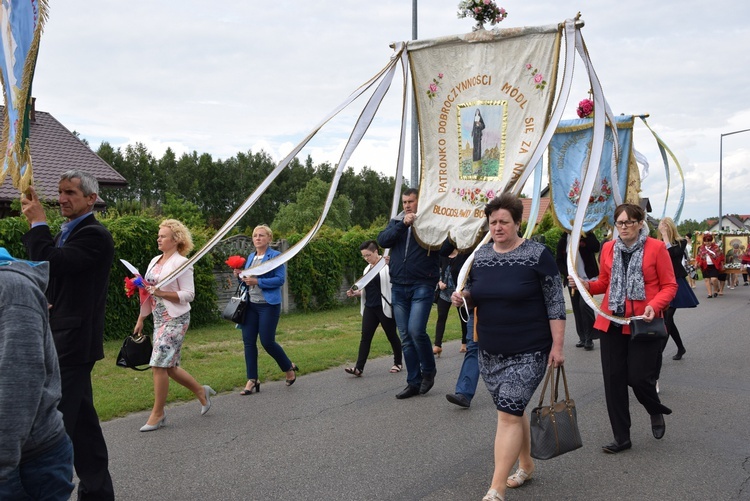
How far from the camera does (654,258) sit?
5.22m

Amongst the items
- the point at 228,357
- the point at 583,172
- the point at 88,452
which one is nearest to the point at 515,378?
the point at 88,452

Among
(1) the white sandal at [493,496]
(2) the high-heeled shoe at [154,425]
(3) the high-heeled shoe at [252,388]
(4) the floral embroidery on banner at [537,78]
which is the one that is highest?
(4) the floral embroidery on banner at [537,78]

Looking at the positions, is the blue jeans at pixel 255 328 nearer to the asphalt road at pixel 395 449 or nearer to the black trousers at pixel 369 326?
the asphalt road at pixel 395 449

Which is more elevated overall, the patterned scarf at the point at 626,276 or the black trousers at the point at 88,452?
the patterned scarf at the point at 626,276

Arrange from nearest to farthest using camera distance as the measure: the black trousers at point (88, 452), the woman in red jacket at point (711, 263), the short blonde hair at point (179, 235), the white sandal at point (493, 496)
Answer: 1. the black trousers at point (88, 452)
2. the white sandal at point (493, 496)
3. the short blonde hair at point (179, 235)
4. the woman in red jacket at point (711, 263)

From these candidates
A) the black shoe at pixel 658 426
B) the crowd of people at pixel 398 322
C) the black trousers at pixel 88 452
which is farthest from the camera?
the black shoe at pixel 658 426

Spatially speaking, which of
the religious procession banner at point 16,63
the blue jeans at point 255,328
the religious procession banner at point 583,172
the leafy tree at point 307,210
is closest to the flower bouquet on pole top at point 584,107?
the religious procession banner at point 583,172

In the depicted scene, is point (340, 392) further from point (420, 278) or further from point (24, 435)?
point (24, 435)

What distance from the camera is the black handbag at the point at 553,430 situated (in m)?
4.31

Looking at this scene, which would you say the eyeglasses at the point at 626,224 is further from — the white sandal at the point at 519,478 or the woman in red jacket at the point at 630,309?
the white sandal at the point at 519,478

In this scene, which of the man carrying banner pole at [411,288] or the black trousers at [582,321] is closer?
the man carrying banner pole at [411,288]

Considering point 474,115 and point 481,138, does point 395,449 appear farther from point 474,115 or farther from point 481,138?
point 474,115

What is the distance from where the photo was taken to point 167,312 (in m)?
6.16

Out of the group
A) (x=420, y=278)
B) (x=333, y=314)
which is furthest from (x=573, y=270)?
(x=333, y=314)
